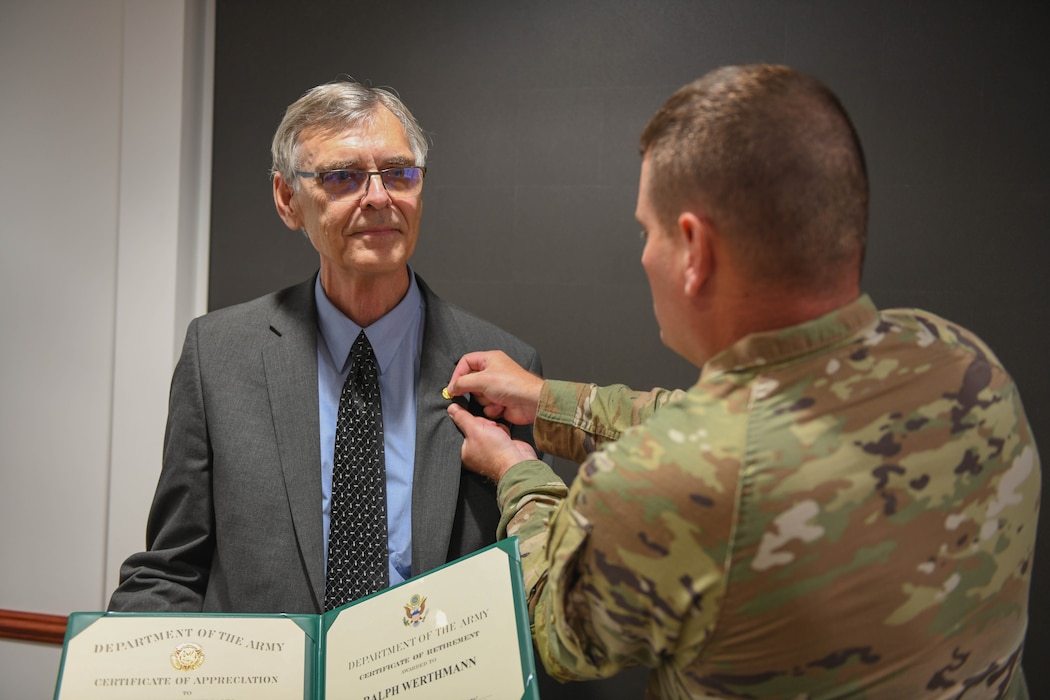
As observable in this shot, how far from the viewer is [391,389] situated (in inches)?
71.7

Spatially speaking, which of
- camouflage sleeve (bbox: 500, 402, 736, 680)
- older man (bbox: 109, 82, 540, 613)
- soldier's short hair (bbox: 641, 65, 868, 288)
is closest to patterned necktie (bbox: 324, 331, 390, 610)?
older man (bbox: 109, 82, 540, 613)

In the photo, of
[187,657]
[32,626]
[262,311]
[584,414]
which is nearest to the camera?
[187,657]

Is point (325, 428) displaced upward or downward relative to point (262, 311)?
downward

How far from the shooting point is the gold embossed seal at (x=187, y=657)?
1354 mm

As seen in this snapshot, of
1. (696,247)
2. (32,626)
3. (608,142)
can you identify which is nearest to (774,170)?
(696,247)

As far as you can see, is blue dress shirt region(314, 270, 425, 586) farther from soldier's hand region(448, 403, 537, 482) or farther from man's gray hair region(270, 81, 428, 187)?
man's gray hair region(270, 81, 428, 187)

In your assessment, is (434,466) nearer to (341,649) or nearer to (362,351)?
(362,351)

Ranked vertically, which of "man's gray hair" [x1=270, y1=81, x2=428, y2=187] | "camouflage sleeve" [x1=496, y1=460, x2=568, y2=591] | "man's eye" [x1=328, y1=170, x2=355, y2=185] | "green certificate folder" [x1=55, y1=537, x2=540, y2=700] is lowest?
"green certificate folder" [x1=55, y1=537, x2=540, y2=700]

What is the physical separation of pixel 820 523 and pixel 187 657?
100 centimetres

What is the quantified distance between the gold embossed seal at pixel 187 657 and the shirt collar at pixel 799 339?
0.94 meters

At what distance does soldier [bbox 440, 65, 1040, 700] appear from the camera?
98 cm

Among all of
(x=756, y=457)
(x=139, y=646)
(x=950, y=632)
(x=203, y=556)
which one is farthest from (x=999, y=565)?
(x=203, y=556)

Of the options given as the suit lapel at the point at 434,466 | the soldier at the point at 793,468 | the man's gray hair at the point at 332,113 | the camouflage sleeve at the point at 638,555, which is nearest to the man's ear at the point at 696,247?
the soldier at the point at 793,468

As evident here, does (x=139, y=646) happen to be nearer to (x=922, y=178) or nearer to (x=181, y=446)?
(x=181, y=446)
